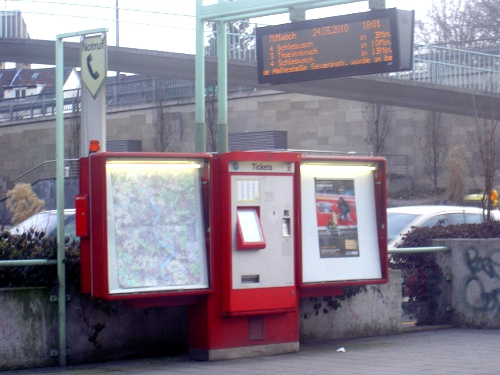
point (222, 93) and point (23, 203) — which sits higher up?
point (222, 93)

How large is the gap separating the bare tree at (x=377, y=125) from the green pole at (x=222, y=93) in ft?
83.4

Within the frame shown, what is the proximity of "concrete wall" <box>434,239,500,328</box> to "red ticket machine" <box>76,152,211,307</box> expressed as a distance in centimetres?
378

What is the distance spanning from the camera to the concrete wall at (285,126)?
3486 cm

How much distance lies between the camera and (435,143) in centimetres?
3366

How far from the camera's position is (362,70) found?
29.4ft

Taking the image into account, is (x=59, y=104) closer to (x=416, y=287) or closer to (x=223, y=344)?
(x=223, y=344)

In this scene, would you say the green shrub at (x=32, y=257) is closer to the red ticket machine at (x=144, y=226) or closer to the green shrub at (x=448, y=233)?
the red ticket machine at (x=144, y=226)

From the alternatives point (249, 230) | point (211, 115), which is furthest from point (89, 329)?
point (211, 115)

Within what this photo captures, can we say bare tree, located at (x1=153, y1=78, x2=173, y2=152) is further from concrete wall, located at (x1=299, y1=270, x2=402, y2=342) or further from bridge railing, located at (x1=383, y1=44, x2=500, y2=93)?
concrete wall, located at (x1=299, y1=270, x2=402, y2=342)

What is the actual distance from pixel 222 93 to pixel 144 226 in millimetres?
2855

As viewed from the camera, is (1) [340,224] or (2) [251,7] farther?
(2) [251,7]

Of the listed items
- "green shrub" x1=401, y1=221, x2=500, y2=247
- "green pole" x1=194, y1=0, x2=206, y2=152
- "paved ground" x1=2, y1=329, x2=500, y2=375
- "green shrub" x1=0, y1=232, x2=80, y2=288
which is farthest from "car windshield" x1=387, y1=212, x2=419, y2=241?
"green shrub" x1=0, y1=232, x2=80, y2=288

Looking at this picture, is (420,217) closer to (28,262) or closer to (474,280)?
(474,280)

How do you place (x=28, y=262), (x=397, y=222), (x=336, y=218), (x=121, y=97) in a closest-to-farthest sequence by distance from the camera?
(x=28, y=262) → (x=336, y=218) → (x=397, y=222) → (x=121, y=97)
